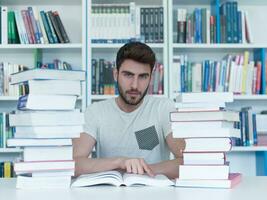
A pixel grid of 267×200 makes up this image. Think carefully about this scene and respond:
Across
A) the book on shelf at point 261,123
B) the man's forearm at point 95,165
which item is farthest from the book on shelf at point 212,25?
the man's forearm at point 95,165

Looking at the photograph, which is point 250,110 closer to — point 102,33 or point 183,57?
point 183,57

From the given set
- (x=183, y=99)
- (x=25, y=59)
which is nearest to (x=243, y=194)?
(x=183, y=99)

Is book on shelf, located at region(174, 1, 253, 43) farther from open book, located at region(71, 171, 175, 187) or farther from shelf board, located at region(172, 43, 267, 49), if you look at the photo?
open book, located at region(71, 171, 175, 187)

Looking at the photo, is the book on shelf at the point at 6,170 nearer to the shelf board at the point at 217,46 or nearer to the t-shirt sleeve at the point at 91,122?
the t-shirt sleeve at the point at 91,122

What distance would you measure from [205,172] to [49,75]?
0.54 metres

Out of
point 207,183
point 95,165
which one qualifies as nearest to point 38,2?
point 95,165

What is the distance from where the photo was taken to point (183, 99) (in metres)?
1.36

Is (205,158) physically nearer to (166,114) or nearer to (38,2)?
(166,114)

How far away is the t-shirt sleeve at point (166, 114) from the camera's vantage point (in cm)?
212

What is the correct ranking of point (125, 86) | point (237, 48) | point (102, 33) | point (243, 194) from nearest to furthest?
point (243, 194) → point (125, 86) → point (102, 33) → point (237, 48)

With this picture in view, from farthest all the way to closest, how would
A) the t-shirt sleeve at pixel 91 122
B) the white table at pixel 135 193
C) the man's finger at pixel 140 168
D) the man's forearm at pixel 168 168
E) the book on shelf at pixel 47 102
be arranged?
the t-shirt sleeve at pixel 91 122, the man's forearm at pixel 168 168, the man's finger at pixel 140 168, the book on shelf at pixel 47 102, the white table at pixel 135 193

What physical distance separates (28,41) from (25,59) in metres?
0.25

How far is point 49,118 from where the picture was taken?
1316mm

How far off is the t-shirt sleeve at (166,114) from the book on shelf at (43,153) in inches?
33.3
